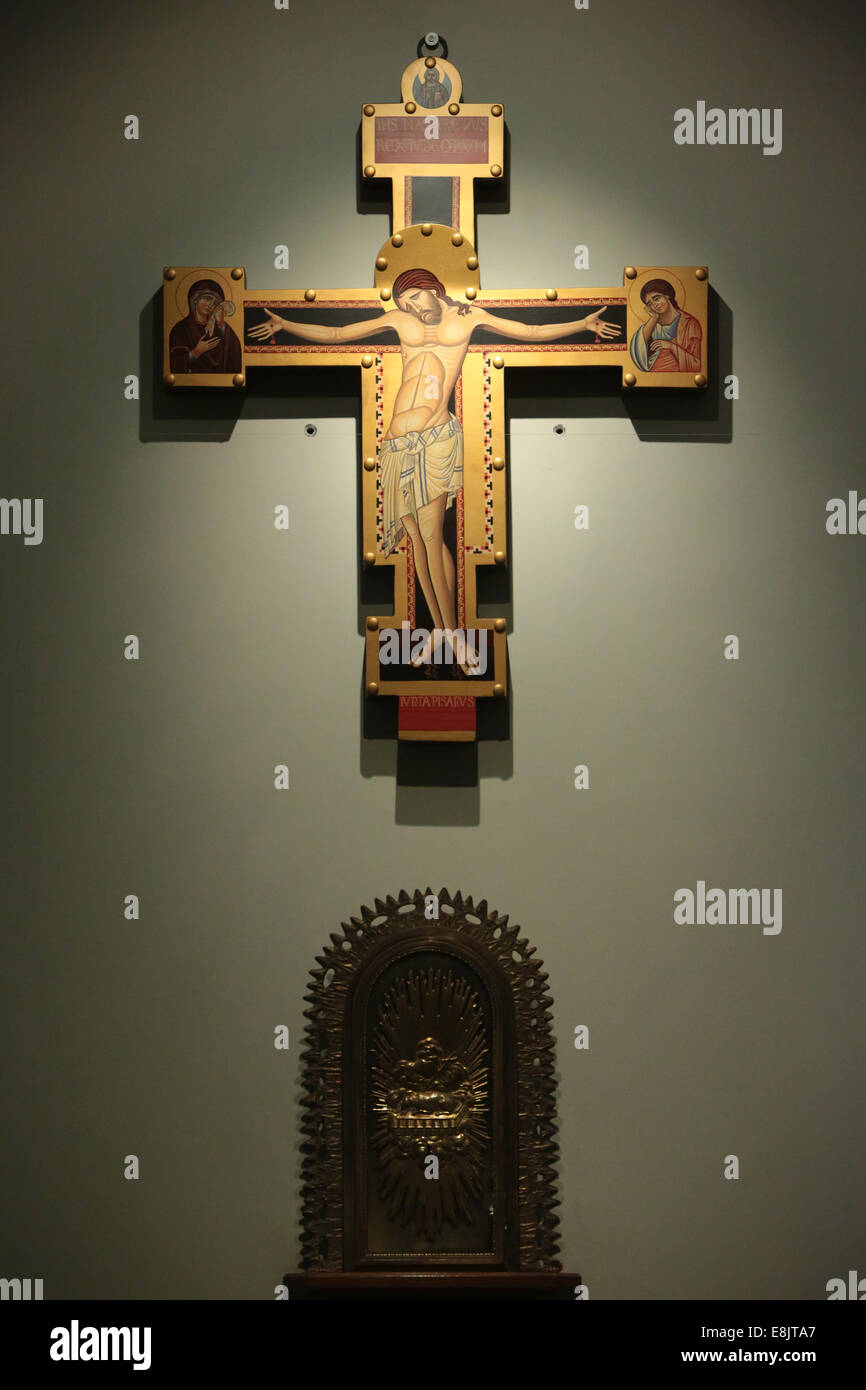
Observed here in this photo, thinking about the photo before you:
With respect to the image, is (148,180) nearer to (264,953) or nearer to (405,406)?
(405,406)

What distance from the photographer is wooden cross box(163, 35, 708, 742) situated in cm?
268

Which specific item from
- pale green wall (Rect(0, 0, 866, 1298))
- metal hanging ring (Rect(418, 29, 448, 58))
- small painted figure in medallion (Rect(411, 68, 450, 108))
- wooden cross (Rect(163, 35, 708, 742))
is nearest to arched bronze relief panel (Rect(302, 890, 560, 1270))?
pale green wall (Rect(0, 0, 866, 1298))

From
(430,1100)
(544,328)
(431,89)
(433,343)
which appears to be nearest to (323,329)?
(433,343)

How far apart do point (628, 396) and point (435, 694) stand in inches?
33.7

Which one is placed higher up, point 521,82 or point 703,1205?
point 521,82

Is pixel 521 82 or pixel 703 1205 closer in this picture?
pixel 703 1205

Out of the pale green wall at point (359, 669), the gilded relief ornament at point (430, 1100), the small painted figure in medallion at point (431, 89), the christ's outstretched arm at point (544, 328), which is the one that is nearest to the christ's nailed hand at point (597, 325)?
the christ's outstretched arm at point (544, 328)

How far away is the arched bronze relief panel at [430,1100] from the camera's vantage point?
254cm

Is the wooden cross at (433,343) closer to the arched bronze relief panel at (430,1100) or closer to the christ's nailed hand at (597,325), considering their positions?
the christ's nailed hand at (597,325)

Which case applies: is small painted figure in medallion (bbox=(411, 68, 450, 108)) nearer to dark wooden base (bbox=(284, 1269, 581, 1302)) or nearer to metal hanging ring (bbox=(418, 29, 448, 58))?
metal hanging ring (bbox=(418, 29, 448, 58))

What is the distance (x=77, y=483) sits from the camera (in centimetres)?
277

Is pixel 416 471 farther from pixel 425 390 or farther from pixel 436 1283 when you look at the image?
pixel 436 1283

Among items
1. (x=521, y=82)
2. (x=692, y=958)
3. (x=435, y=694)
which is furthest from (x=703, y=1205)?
(x=521, y=82)

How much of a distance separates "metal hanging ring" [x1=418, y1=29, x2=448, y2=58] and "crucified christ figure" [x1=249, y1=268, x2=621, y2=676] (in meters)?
0.56
